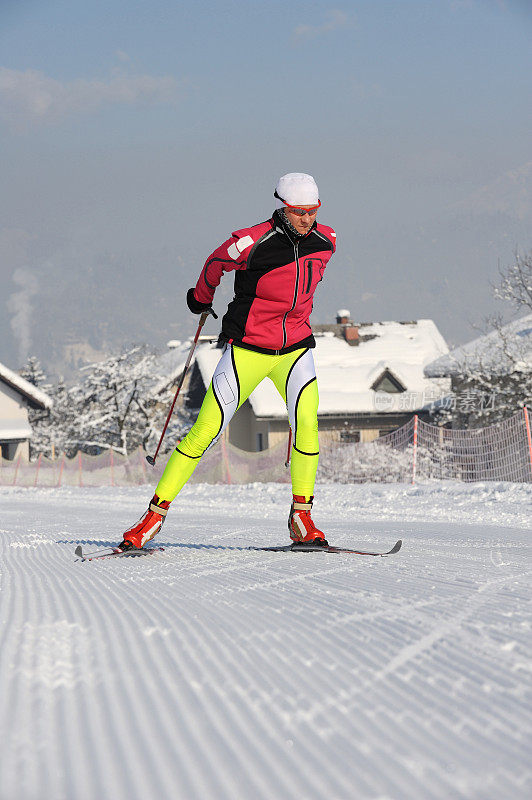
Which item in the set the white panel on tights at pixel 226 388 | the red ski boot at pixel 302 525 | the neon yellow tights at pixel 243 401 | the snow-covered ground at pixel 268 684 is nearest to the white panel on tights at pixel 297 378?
the neon yellow tights at pixel 243 401

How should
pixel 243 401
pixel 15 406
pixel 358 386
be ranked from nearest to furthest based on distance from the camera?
pixel 243 401, pixel 358 386, pixel 15 406

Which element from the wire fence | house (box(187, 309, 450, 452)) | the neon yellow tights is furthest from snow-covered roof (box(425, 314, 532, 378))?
the neon yellow tights

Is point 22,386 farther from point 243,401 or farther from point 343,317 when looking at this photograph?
point 243,401

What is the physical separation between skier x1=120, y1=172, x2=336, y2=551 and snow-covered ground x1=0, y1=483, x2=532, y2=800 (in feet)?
3.85

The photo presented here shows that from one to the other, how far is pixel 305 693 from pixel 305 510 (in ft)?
9.72

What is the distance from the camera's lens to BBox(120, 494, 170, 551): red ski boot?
439 centimetres

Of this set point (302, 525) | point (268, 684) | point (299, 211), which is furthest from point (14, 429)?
point (268, 684)

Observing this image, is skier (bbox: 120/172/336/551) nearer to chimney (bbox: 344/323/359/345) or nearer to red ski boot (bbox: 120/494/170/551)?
red ski boot (bbox: 120/494/170/551)

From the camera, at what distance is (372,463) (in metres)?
22.8

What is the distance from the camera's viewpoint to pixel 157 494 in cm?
455

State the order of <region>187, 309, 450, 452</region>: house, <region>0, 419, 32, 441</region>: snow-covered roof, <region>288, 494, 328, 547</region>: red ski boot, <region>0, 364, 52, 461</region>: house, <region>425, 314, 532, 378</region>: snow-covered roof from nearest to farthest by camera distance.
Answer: <region>288, 494, 328, 547</region>: red ski boot → <region>425, 314, 532, 378</region>: snow-covered roof → <region>187, 309, 450, 452</region>: house → <region>0, 419, 32, 441</region>: snow-covered roof → <region>0, 364, 52, 461</region>: house

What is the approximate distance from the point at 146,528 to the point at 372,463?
61.2 ft

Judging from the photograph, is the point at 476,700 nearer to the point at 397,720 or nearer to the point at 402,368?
the point at 397,720

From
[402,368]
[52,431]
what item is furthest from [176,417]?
[52,431]
